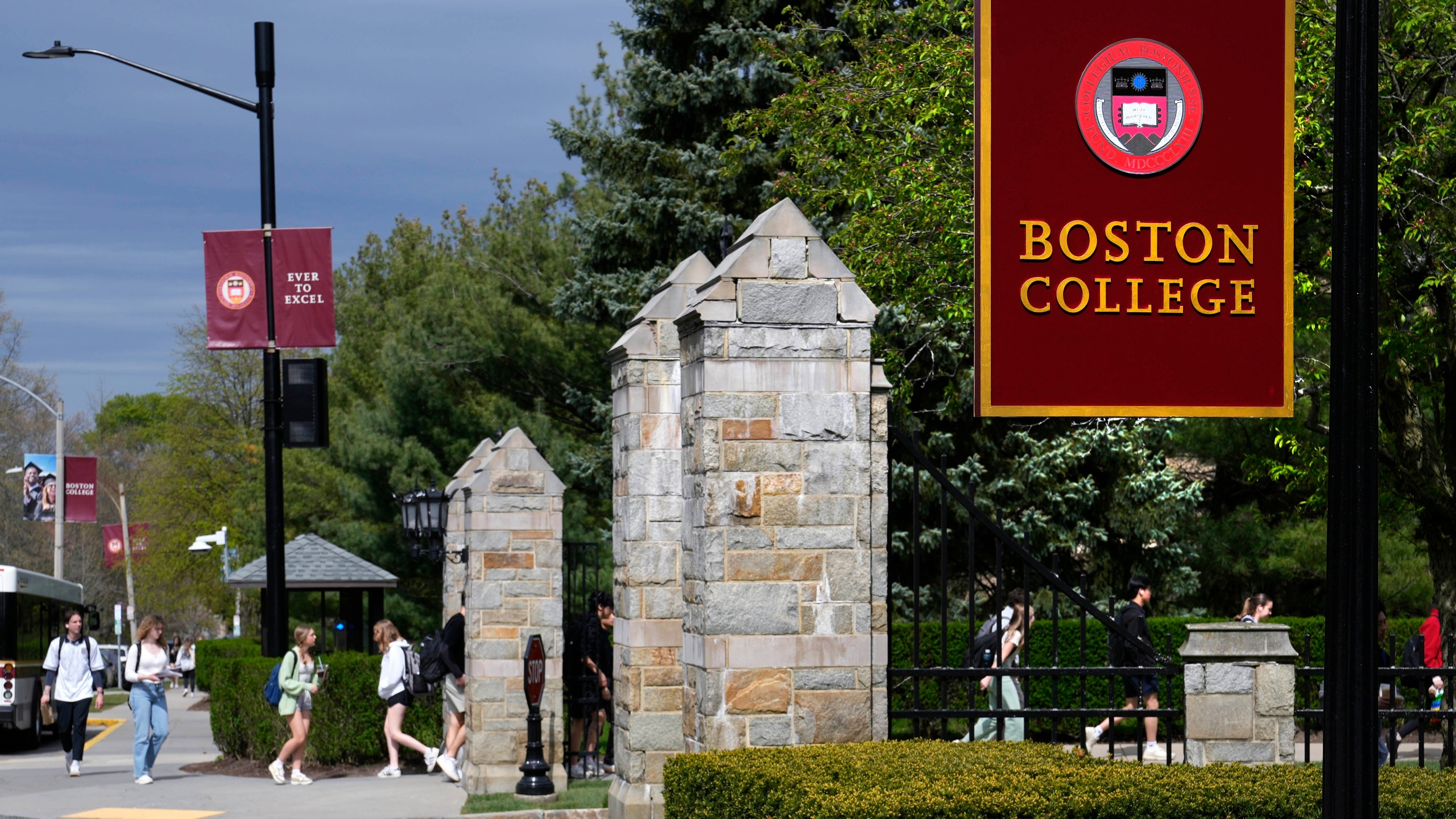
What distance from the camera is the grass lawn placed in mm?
12812

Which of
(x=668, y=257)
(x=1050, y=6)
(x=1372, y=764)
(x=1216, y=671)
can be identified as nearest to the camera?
(x=1372, y=764)

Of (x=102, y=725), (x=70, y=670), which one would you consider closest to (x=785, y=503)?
(x=70, y=670)

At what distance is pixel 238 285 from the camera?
1505 cm

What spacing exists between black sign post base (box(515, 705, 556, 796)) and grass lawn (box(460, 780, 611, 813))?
0.34 ft

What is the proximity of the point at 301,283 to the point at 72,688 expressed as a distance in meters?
6.17

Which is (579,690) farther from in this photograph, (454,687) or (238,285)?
(238,285)

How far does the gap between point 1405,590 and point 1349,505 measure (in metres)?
21.1

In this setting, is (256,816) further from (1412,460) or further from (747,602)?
(1412,460)

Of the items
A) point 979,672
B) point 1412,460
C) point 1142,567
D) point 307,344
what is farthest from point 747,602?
point 1142,567

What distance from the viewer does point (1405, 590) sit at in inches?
944

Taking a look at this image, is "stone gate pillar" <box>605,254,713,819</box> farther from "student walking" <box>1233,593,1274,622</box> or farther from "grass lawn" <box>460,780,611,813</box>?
"student walking" <box>1233,593,1274,622</box>

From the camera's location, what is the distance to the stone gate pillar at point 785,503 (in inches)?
307

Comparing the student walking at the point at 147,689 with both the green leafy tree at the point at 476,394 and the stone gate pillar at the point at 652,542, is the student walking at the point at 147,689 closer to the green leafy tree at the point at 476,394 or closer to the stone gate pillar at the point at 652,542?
the stone gate pillar at the point at 652,542

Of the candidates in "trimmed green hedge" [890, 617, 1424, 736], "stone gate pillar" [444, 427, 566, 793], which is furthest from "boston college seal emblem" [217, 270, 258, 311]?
"trimmed green hedge" [890, 617, 1424, 736]
